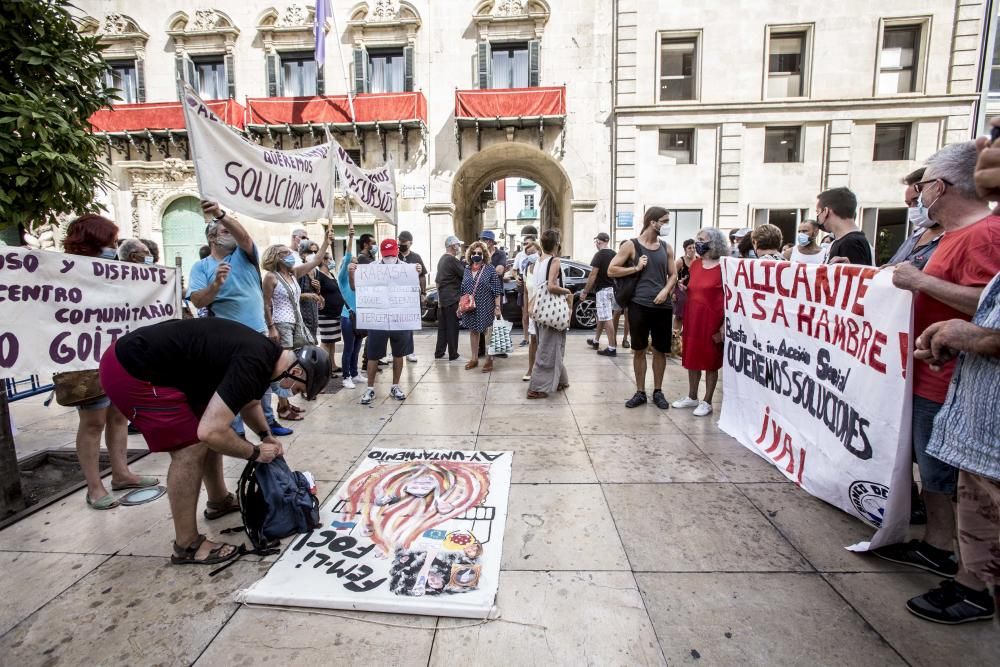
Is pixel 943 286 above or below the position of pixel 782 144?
below

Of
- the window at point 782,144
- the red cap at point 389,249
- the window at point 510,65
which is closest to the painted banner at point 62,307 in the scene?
the red cap at point 389,249

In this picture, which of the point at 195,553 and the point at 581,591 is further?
the point at 195,553

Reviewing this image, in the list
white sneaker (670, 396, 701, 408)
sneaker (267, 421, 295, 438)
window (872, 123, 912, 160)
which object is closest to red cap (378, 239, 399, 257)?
sneaker (267, 421, 295, 438)

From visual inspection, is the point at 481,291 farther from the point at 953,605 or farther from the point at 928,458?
the point at 953,605

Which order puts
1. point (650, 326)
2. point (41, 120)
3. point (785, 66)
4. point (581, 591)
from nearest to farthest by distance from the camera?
point (581, 591) < point (41, 120) < point (650, 326) < point (785, 66)

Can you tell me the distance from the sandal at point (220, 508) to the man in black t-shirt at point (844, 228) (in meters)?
4.51

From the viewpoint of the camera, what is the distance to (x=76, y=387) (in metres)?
3.16

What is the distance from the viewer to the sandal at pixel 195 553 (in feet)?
8.49

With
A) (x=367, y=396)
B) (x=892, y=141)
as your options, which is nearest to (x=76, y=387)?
(x=367, y=396)

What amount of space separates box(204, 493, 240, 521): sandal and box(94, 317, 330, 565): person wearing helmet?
46 centimetres

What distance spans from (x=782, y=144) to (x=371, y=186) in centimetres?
1516

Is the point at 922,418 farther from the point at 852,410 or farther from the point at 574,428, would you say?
the point at 574,428

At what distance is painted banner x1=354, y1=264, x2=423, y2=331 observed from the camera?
229 inches

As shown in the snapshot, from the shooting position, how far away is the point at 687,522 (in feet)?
9.55
